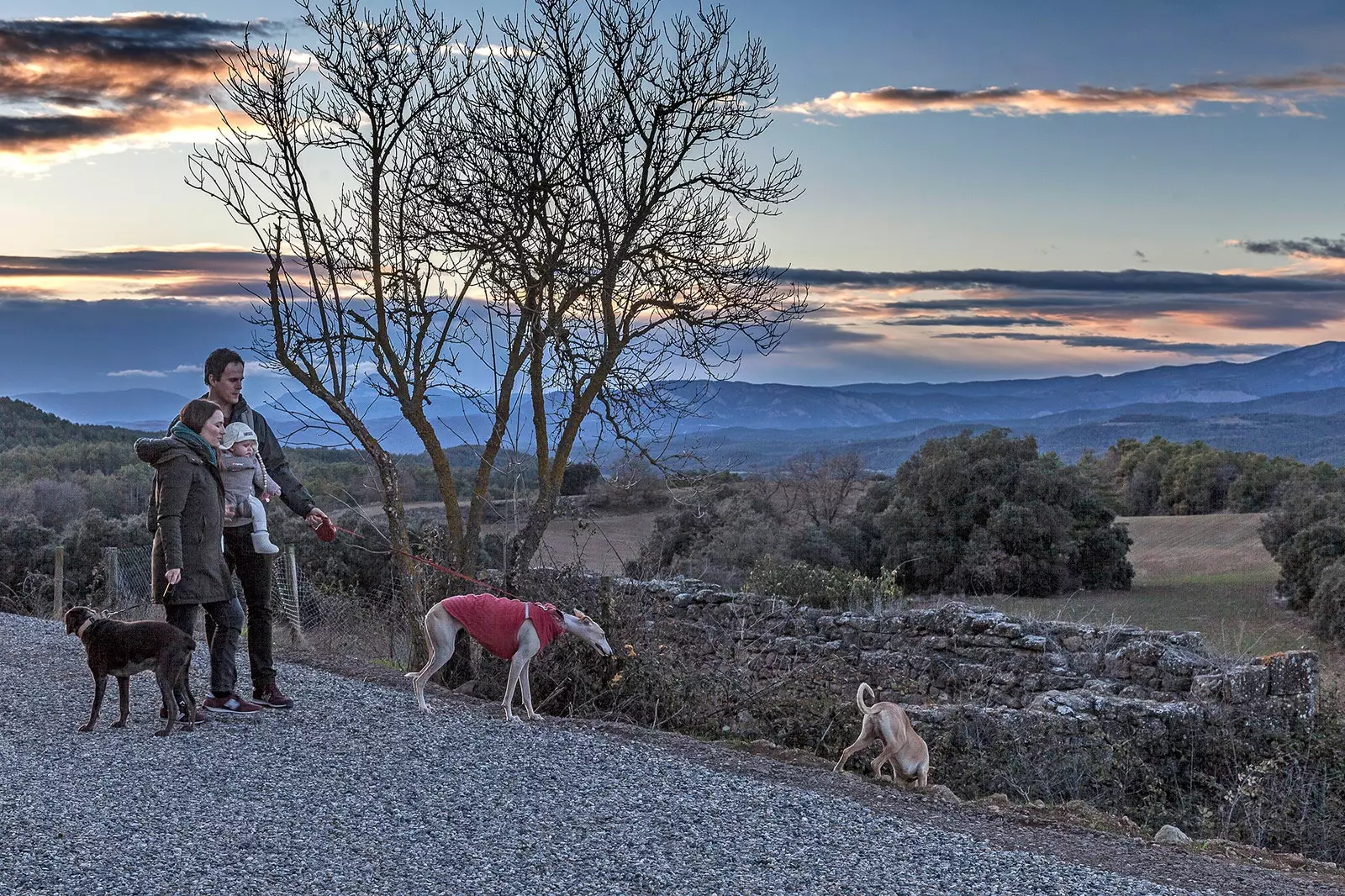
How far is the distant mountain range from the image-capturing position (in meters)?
12.0

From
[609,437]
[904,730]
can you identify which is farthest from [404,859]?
[609,437]

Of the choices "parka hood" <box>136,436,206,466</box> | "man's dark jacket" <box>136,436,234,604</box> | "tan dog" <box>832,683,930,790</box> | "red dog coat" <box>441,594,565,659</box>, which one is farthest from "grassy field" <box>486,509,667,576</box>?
"parka hood" <box>136,436,206,466</box>

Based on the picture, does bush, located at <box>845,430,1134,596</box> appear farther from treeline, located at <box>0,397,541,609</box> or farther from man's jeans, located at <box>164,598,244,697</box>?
man's jeans, located at <box>164,598,244,697</box>

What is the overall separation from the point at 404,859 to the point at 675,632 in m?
5.79

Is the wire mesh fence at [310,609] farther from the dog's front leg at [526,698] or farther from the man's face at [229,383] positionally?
the man's face at [229,383]

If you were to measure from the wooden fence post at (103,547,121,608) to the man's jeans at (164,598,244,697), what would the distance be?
904 centimetres

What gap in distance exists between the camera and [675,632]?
35.7 feet

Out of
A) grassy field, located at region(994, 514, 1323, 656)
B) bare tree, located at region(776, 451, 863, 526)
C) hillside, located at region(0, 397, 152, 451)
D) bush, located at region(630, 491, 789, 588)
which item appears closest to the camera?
grassy field, located at region(994, 514, 1323, 656)

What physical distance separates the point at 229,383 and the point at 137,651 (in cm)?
168

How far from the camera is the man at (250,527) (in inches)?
295

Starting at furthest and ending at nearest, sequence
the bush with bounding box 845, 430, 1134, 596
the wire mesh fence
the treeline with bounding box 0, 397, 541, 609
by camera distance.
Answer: the bush with bounding box 845, 430, 1134, 596, the treeline with bounding box 0, 397, 541, 609, the wire mesh fence

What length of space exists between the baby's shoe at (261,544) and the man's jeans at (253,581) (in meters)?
0.10

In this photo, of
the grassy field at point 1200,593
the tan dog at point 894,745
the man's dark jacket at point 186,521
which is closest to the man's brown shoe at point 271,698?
the man's dark jacket at point 186,521

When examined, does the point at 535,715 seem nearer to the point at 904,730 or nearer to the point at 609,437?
the point at 904,730
